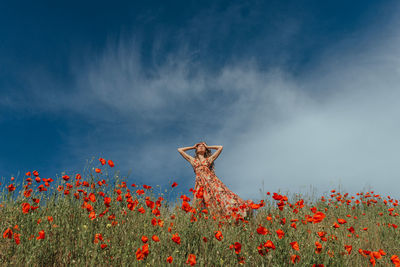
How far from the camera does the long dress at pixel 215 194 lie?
6.97 m

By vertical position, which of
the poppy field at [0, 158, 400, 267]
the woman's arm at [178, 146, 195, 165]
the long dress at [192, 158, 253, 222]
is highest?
the woman's arm at [178, 146, 195, 165]

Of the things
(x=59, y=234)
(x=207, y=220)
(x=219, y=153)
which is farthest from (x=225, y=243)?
(x=219, y=153)

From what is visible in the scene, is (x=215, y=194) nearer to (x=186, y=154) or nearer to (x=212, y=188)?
(x=212, y=188)

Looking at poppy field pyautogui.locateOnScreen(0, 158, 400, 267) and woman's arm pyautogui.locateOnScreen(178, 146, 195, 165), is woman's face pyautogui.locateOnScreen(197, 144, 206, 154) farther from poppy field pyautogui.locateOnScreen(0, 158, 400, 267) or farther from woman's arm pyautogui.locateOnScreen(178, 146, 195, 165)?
poppy field pyautogui.locateOnScreen(0, 158, 400, 267)

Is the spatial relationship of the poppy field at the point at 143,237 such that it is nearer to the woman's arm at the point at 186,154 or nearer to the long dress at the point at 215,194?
the long dress at the point at 215,194

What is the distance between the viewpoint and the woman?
22.8ft

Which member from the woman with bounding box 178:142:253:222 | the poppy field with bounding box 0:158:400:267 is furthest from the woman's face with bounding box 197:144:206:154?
the poppy field with bounding box 0:158:400:267

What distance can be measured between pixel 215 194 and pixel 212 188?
256 millimetres

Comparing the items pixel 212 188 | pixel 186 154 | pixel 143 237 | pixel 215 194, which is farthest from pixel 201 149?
pixel 143 237

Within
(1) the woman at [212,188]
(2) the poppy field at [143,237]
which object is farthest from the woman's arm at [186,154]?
(2) the poppy field at [143,237]

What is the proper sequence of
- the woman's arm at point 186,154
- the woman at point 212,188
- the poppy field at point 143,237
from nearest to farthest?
the poppy field at point 143,237
the woman at point 212,188
the woman's arm at point 186,154

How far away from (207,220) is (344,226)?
12.3ft

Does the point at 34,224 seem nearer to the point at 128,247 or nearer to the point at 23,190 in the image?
the point at 23,190

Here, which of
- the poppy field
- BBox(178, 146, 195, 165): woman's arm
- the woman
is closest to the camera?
the poppy field
